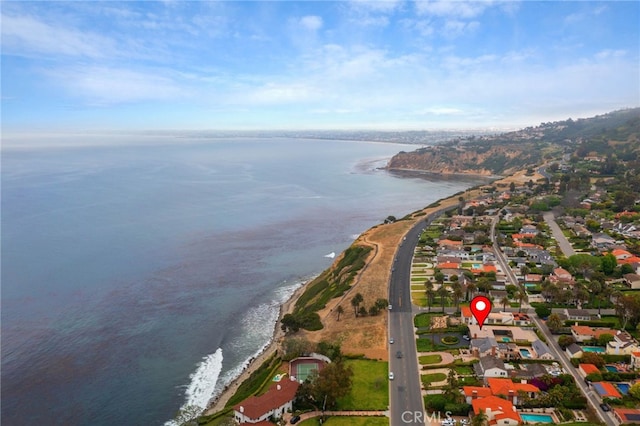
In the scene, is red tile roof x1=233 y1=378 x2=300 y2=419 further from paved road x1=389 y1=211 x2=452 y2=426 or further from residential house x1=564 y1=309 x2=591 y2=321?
residential house x1=564 y1=309 x2=591 y2=321

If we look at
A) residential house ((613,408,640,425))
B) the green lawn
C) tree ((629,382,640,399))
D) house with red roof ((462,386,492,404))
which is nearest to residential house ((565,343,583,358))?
tree ((629,382,640,399))

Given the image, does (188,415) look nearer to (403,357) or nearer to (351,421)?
(351,421)

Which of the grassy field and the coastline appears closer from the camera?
the grassy field

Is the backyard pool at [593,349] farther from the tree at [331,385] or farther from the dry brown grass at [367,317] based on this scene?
the tree at [331,385]

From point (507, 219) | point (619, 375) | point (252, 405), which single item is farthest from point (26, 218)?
point (619, 375)

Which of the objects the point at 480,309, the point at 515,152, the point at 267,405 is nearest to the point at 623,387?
the point at 480,309

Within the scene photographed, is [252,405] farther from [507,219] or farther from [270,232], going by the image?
[507,219]

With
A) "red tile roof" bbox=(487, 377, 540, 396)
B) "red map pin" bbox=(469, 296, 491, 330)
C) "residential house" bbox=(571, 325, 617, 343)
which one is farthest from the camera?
"residential house" bbox=(571, 325, 617, 343)
